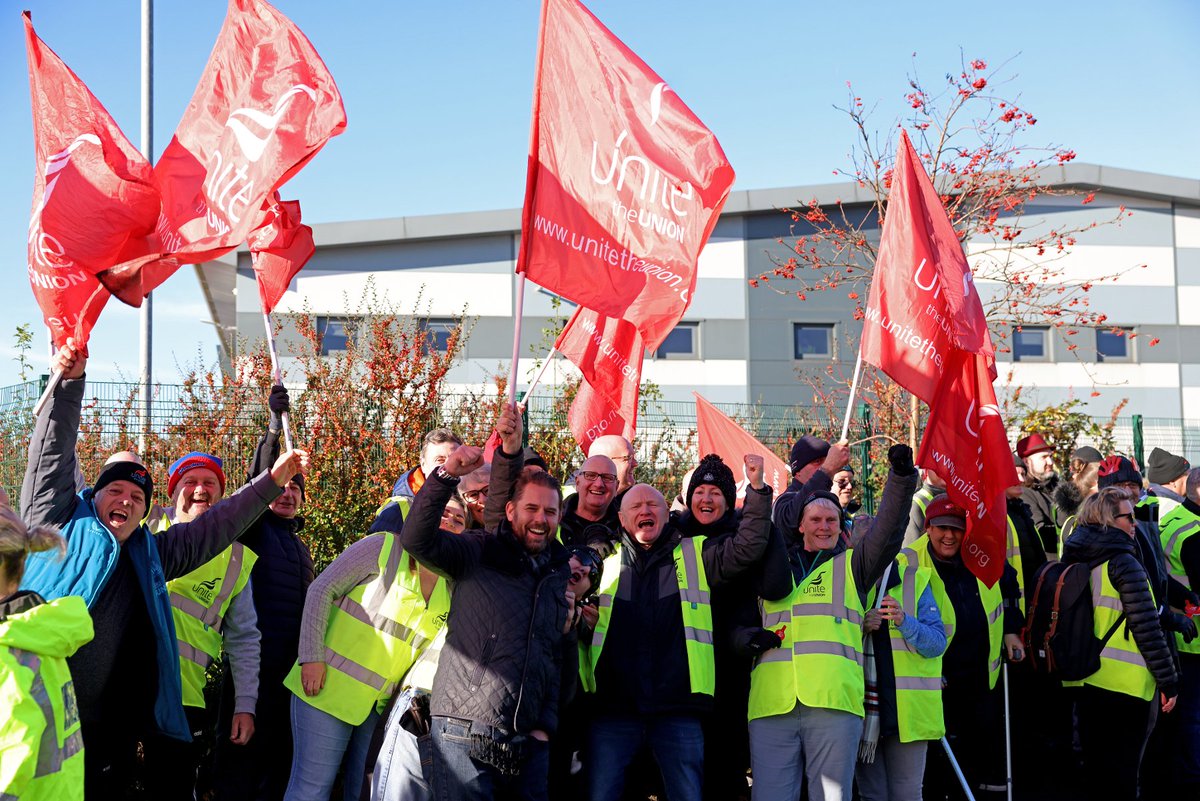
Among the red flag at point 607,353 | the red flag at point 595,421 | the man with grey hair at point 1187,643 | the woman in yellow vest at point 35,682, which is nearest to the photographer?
the woman in yellow vest at point 35,682

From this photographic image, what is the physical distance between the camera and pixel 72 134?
20.5 ft

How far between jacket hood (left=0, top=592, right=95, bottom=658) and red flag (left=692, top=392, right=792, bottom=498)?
17.6ft

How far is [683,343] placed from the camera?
26.3m

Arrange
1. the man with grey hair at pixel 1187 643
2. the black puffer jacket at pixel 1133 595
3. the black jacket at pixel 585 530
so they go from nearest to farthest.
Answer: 1. the black jacket at pixel 585 530
2. the black puffer jacket at pixel 1133 595
3. the man with grey hair at pixel 1187 643

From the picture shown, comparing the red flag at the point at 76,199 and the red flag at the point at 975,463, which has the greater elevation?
the red flag at the point at 76,199

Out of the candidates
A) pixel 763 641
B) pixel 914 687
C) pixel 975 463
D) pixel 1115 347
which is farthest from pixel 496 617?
pixel 1115 347

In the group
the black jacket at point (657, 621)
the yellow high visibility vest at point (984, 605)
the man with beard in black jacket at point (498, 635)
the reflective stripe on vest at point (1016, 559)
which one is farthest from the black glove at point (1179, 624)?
the man with beard in black jacket at point (498, 635)

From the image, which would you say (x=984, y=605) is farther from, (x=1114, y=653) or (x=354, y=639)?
(x=354, y=639)

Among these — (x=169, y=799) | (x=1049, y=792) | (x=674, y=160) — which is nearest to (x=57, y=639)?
(x=169, y=799)

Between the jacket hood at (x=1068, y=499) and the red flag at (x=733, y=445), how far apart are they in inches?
98.3

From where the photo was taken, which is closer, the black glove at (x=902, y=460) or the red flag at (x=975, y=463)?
the black glove at (x=902, y=460)

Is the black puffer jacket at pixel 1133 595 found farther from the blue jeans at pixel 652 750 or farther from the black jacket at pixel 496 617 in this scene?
the black jacket at pixel 496 617

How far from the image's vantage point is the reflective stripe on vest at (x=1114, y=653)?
7379mm

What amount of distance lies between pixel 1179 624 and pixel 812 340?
19.4 meters
